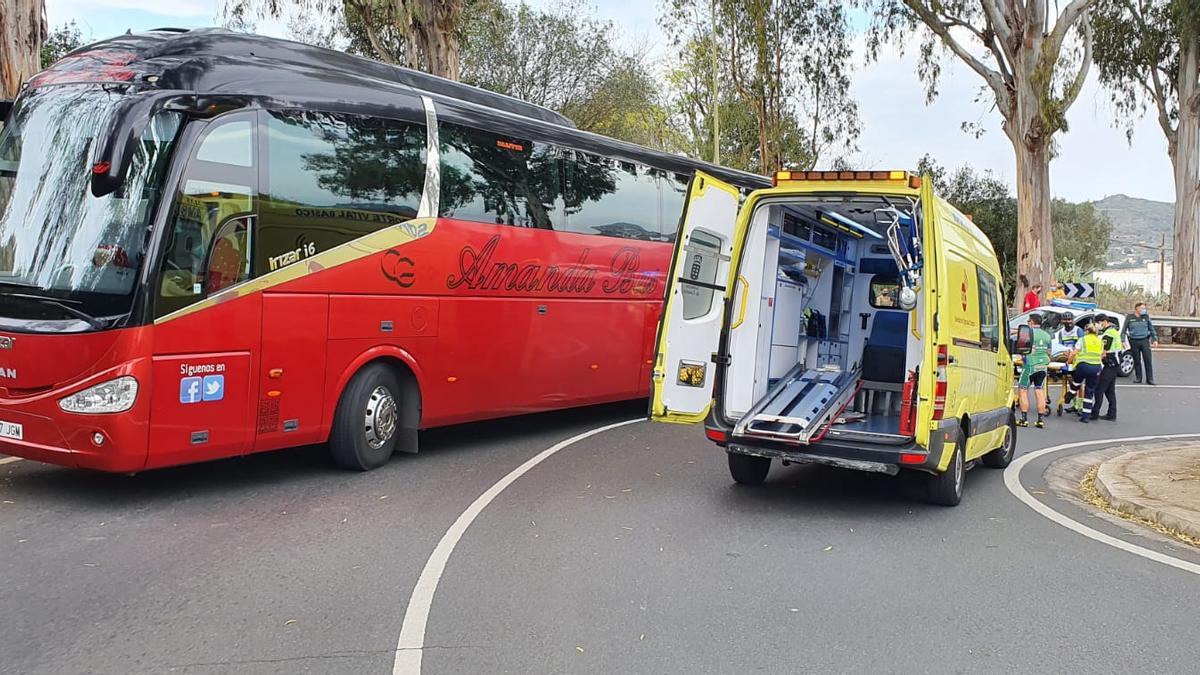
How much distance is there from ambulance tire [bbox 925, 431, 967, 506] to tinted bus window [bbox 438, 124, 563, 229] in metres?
5.14

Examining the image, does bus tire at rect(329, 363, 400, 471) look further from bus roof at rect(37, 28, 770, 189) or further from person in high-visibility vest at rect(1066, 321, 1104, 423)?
person in high-visibility vest at rect(1066, 321, 1104, 423)

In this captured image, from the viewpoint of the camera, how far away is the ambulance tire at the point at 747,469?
8898 millimetres

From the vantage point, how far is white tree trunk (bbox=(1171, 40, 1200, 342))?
3294cm

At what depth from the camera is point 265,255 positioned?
8172 mm

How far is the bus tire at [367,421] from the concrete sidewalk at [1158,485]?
6.48m

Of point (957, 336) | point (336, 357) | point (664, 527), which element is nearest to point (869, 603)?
point (664, 527)

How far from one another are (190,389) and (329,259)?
69.0 inches

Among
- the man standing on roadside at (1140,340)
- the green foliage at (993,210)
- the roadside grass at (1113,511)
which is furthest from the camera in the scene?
the green foliage at (993,210)

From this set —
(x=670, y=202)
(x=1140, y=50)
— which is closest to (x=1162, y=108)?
(x=1140, y=50)

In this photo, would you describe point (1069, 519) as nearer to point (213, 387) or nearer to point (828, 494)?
point (828, 494)

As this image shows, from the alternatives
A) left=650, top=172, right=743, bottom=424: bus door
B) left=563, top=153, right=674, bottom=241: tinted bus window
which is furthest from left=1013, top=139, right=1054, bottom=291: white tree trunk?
left=650, top=172, right=743, bottom=424: bus door

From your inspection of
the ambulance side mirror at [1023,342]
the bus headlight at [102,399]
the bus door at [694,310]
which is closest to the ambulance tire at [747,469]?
the bus door at [694,310]

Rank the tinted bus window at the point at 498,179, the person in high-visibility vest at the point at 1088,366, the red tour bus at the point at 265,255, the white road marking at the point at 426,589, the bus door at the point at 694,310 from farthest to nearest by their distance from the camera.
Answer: the person in high-visibility vest at the point at 1088,366 < the tinted bus window at the point at 498,179 < the bus door at the point at 694,310 < the red tour bus at the point at 265,255 < the white road marking at the point at 426,589

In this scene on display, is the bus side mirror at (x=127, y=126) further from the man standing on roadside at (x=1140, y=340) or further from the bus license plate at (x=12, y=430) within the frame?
the man standing on roadside at (x=1140, y=340)
